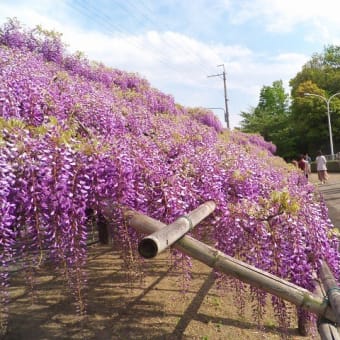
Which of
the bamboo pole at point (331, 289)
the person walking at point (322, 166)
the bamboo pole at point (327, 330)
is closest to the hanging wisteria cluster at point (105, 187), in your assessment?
the bamboo pole at point (331, 289)

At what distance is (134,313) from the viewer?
666 cm

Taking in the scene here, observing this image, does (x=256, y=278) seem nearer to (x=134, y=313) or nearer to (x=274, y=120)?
(x=134, y=313)

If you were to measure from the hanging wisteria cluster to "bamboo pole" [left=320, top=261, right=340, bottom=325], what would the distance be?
0.15 metres

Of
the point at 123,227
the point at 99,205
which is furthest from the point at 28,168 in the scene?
the point at 123,227

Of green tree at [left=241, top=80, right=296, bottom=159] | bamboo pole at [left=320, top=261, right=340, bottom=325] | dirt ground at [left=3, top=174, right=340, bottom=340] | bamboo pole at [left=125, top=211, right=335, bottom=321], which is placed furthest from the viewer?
green tree at [left=241, top=80, right=296, bottom=159]

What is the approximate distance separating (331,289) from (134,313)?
406 cm

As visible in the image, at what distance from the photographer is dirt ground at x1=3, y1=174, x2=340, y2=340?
599cm

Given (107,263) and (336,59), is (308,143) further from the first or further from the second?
(107,263)

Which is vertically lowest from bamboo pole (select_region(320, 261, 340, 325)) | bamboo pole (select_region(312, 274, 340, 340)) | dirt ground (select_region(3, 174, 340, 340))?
dirt ground (select_region(3, 174, 340, 340))

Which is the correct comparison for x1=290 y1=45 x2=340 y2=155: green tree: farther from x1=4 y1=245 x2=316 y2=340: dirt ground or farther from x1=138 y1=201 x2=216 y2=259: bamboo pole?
x1=138 y1=201 x2=216 y2=259: bamboo pole

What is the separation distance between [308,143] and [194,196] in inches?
1783

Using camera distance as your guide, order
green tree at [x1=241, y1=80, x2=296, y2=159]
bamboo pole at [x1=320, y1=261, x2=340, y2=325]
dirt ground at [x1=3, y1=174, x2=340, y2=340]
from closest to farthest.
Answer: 1. bamboo pole at [x1=320, y1=261, x2=340, y2=325]
2. dirt ground at [x1=3, y1=174, x2=340, y2=340]
3. green tree at [x1=241, y1=80, x2=296, y2=159]

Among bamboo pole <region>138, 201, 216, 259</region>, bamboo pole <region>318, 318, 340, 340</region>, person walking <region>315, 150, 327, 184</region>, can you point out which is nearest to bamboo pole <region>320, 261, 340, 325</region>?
bamboo pole <region>318, 318, 340, 340</region>

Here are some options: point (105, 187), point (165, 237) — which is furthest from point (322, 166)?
point (165, 237)
